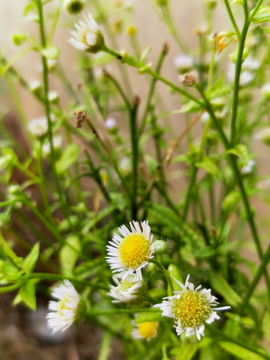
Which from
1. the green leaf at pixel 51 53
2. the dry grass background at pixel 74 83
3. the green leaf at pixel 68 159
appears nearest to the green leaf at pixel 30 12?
the green leaf at pixel 51 53

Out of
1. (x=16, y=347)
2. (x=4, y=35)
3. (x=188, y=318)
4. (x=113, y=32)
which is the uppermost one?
(x=4, y=35)

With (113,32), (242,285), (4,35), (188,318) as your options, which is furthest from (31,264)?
(4,35)

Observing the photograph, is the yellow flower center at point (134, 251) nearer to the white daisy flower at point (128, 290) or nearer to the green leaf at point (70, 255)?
the white daisy flower at point (128, 290)

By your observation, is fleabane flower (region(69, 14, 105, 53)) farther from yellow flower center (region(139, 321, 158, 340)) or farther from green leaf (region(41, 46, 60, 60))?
yellow flower center (region(139, 321, 158, 340))

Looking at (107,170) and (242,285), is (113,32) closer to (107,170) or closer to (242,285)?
(107,170)

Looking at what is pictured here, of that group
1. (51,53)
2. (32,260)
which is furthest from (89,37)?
(32,260)

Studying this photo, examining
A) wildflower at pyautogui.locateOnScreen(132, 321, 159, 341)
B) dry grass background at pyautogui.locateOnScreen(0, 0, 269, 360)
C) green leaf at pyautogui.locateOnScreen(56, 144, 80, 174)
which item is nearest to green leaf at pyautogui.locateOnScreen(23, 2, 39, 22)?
green leaf at pyautogui.locateOnScreen(56, 144, 80, 174)
